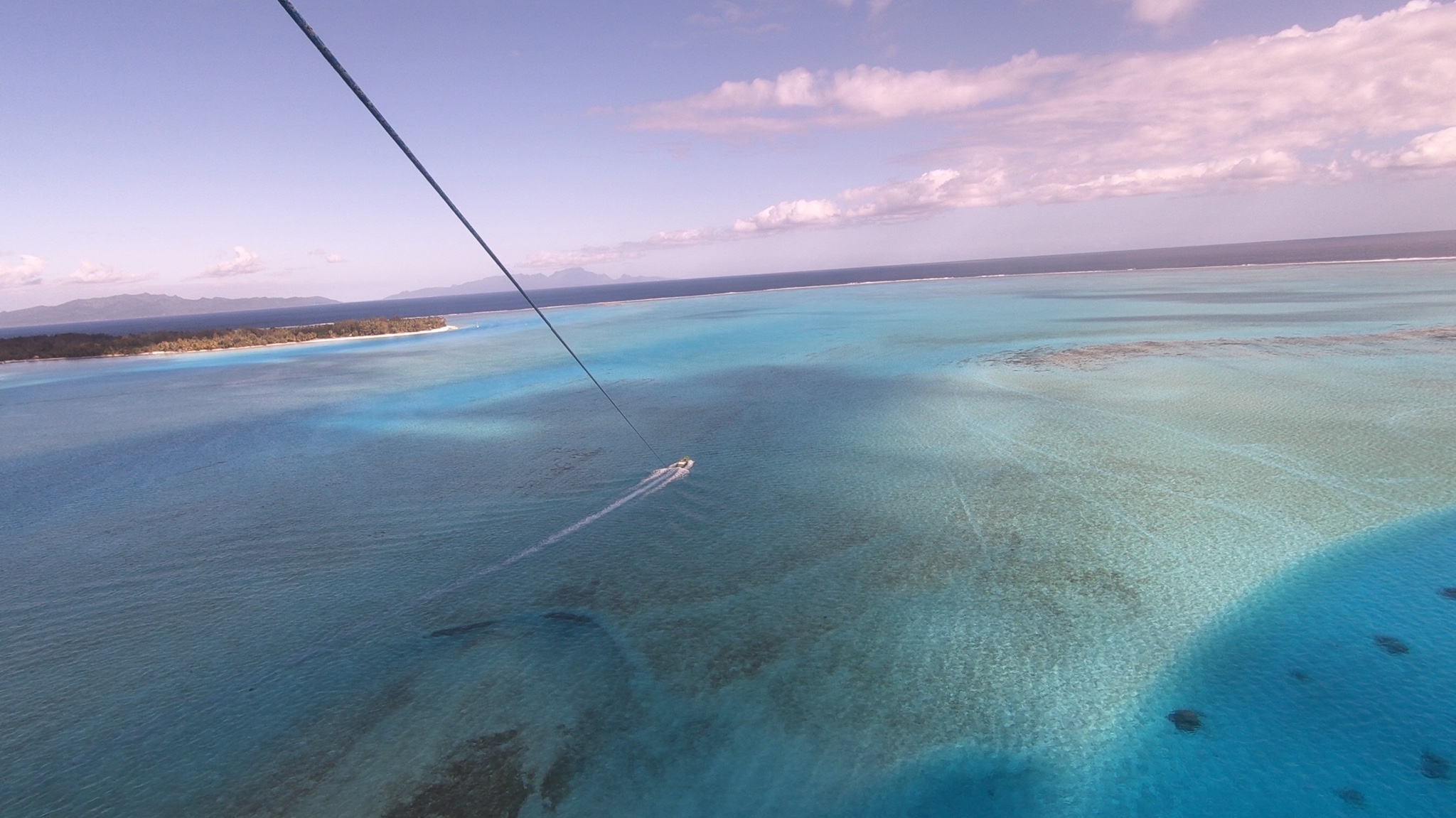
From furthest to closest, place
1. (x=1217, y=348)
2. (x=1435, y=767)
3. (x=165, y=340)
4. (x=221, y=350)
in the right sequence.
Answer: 1. (x=165, y=340)
2. (x=221, y=350)
3. (x=1217, y=348)
4. (x=1435, y=767)

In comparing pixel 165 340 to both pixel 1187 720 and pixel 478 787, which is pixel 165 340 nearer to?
pixel 478 787

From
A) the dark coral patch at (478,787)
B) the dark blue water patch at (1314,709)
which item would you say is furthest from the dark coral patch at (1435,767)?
the dark coral patch at (478,787)

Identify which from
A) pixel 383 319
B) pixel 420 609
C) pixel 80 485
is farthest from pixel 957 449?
pixel 383 319

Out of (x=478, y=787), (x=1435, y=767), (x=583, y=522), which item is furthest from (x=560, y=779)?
(x=1435, y=767)

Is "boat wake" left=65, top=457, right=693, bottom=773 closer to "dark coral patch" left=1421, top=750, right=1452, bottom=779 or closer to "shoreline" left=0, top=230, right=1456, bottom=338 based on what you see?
"dark coral patch" left=1421, top=750, right=1452, bottom=779

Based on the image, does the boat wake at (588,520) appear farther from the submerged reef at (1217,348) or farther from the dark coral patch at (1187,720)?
the submerged reef at (1217,348)

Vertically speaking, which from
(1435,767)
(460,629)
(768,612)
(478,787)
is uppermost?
(460,629)

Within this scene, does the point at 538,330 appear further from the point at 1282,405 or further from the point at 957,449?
the point at 1282,405

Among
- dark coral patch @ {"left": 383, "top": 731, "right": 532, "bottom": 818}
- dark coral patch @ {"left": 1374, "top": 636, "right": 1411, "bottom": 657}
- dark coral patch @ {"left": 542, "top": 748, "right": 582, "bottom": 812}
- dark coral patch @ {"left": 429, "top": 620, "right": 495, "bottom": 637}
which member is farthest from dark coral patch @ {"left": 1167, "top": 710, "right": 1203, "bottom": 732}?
dark coral patch @ {"left": 429, "top": 620, "right": 495, "bottom": 637}
